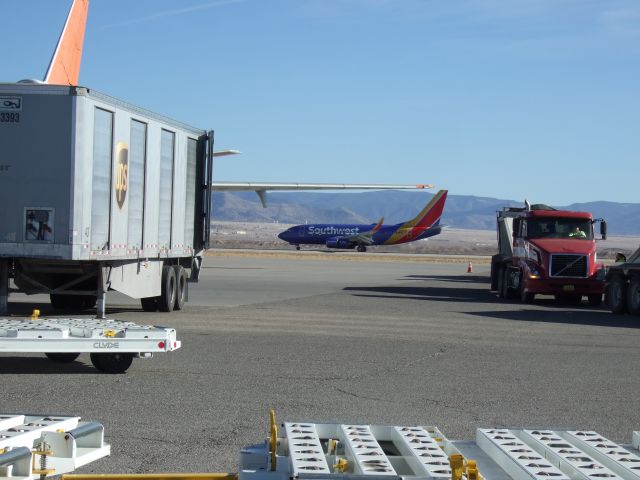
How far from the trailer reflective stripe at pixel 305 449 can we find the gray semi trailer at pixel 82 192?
1142cm

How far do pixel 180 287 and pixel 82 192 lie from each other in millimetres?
6417

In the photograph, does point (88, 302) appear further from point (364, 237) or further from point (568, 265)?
point (364, 237)

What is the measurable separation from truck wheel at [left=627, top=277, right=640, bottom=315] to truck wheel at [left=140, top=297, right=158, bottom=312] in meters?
11.4

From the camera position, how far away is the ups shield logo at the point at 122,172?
709 inches

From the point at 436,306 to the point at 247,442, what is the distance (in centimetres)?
1853

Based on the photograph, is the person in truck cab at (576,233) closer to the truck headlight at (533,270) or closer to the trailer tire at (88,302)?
the truck headlight at (533,270)

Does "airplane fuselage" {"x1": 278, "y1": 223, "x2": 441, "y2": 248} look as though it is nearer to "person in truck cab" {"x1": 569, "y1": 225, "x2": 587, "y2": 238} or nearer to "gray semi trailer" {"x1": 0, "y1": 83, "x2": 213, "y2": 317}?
"person in truck cab" {"x1": 569, "y1": 225, "x2": 587, "y2": 238}

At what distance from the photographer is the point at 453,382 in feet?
38.9

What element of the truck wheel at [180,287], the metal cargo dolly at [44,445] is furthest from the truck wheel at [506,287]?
the metal cargo dolly at [44,445]

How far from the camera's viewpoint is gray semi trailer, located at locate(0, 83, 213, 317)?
654 inches

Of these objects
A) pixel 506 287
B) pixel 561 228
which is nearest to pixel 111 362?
pixel 561 228

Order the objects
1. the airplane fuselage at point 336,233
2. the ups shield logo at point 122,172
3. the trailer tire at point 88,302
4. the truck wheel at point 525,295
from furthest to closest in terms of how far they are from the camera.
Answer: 1. the airplane fuselage at point 336,233
2. the truck wheel at point 525,295
3. the trailer tire at point 88,302
4. the ups shield logo at point 122,172


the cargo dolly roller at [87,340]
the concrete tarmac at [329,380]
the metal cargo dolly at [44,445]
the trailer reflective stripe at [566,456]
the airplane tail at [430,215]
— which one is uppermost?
the airplane tail at [430,215]

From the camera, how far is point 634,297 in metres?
24.8
